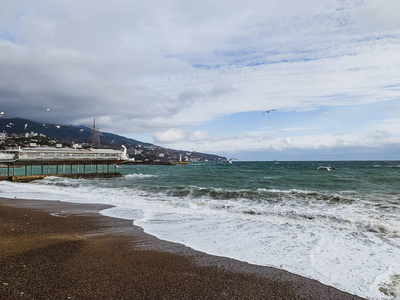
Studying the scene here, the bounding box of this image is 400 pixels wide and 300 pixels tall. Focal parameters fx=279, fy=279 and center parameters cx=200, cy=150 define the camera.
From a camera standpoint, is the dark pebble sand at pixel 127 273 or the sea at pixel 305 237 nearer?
the dark pebble sand at pixel 127 273

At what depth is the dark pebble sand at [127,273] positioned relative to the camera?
416 centimetres

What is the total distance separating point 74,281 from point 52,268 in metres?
0.82

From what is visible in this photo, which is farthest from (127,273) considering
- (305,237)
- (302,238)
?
(305,237)

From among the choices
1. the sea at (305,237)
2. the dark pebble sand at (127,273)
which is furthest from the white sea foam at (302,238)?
the dark pebble sand at (127,273)

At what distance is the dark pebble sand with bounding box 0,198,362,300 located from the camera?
4160 millimetres

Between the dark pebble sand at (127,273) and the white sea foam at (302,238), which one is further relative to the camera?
the white sea foam at (302,238)

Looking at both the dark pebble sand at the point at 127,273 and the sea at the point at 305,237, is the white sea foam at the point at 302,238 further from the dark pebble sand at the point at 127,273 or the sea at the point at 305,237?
the dark pebble sand at the point at 127,273

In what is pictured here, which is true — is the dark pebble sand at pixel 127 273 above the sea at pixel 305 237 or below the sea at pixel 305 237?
above

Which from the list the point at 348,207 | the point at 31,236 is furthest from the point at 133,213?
the point at 348,207

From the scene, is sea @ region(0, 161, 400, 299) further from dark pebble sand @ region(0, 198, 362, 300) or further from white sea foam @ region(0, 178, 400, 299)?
dark pebble sand @ region(0, 198, 362, 300)

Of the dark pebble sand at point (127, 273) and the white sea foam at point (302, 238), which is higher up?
the dark pebble sand at point (127, 273)

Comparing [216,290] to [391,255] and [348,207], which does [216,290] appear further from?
[348,207]

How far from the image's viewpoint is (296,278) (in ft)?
16.4

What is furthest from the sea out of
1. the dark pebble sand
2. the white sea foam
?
the dark pebble sand
